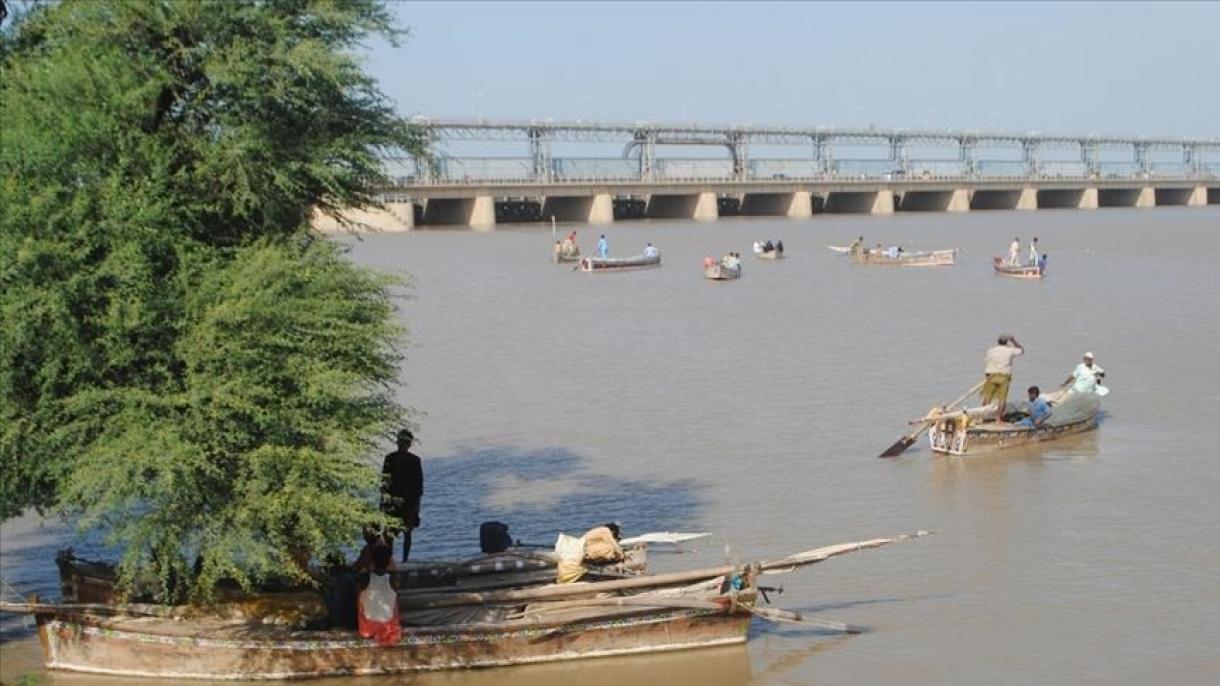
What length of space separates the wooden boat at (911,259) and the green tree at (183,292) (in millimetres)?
62918

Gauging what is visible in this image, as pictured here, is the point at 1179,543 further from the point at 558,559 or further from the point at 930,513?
the point at 558,559

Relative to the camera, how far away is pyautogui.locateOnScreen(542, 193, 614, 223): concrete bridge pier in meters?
123

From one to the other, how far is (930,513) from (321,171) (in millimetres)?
11321

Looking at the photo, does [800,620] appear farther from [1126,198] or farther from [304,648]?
[1126,198]

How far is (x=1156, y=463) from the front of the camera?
24.7 metres

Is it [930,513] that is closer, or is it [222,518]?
[222,518]

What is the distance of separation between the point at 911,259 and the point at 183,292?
64.5 metres

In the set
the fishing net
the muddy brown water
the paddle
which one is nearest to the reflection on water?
the muddy brown water

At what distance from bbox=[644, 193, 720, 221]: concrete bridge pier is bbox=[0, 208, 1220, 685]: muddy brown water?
2952 inches

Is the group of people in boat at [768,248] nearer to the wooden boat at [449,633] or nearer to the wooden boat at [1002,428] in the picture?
the wooden boat at [1002,428]

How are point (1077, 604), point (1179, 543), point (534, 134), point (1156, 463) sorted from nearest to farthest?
point (1077, 604), point (1179, 543), point (1156, 463), point (534, 134)

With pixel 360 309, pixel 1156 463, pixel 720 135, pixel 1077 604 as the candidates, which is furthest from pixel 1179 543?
pixel 720 135

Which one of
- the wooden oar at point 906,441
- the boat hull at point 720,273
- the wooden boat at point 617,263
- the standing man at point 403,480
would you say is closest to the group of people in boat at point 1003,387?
the wooden oar at point 906,441

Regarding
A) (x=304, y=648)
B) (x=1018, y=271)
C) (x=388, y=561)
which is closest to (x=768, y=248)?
(x=1018, y=271)
